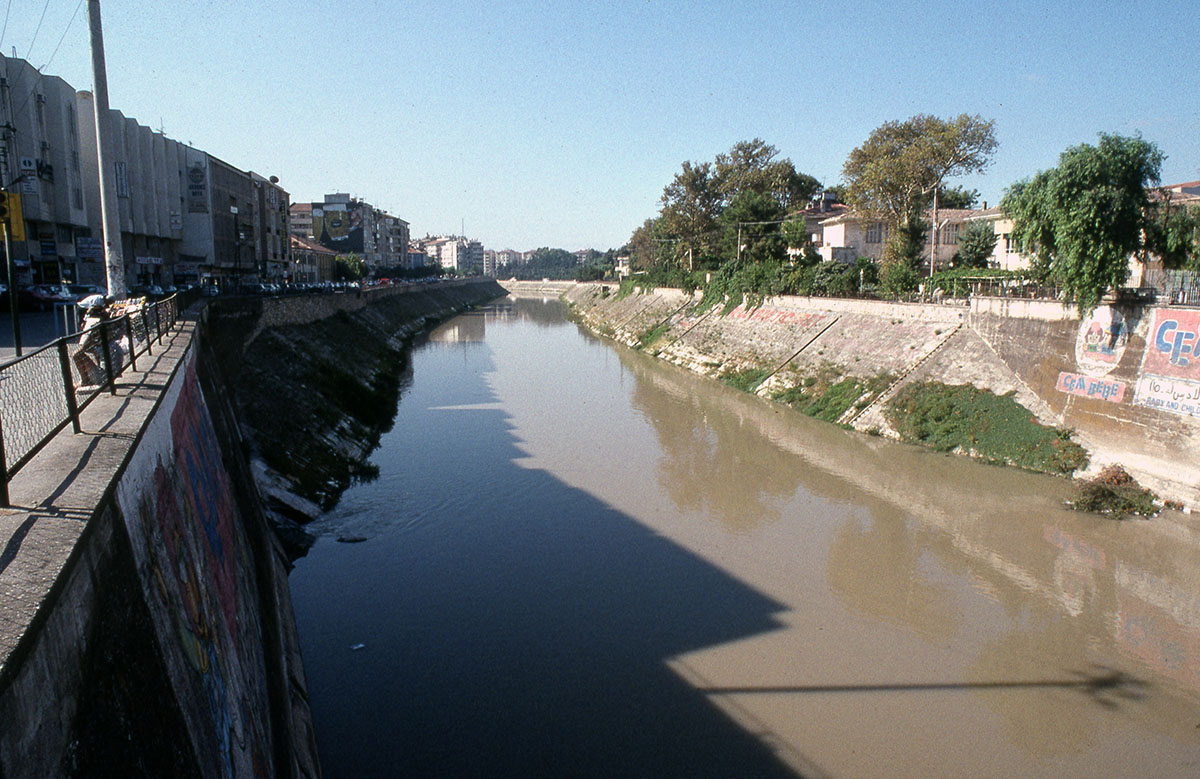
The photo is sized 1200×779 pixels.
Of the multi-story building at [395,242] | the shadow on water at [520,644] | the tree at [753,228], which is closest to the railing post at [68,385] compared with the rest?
the shadow on water at [520,644]

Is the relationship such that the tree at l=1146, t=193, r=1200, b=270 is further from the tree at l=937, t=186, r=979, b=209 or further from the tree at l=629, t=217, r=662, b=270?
the tree at l=629, t=217, r=662, b=270

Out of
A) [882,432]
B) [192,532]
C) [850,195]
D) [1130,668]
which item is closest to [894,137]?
[850,195]

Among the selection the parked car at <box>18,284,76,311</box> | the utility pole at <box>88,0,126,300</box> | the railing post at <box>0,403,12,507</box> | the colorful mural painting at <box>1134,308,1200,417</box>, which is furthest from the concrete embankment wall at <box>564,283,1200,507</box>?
the parked car at <box>18,284,76,311</box>

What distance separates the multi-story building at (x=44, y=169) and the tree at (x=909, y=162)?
114ft

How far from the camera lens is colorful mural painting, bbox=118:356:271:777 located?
16.1 ft

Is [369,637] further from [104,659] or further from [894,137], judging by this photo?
[894,137]

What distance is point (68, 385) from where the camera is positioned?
576 centimetres

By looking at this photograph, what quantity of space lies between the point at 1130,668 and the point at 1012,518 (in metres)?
5.96

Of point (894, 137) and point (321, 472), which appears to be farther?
point (894, 137)

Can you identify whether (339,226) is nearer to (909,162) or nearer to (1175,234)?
(909,162)

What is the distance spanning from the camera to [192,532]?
6.66m

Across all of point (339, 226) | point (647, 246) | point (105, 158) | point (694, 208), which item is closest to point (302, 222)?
point (339, 226)

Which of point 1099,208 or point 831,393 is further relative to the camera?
point 831,393

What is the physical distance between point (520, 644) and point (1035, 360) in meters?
17.5
